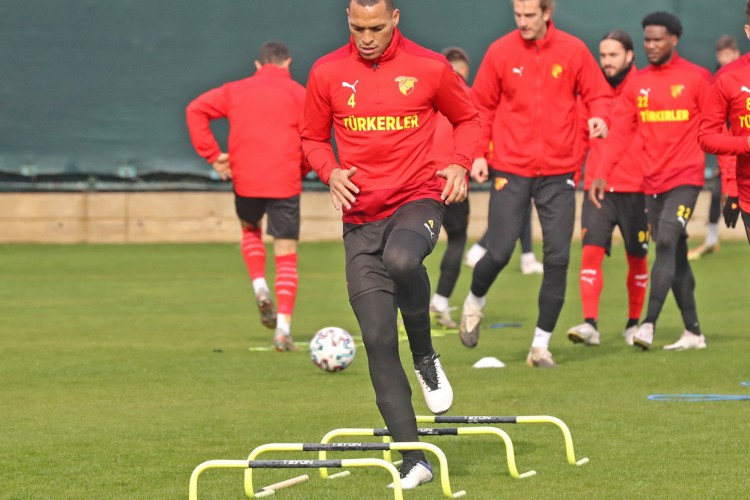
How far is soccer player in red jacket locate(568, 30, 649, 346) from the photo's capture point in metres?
12.5

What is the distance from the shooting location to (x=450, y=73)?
7105 mm

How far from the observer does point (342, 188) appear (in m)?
6.83

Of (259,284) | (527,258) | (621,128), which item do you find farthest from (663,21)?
(527,258)

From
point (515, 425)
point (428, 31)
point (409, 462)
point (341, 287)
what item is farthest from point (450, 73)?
point (428, 31)

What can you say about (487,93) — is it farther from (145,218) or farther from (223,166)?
(145,218)

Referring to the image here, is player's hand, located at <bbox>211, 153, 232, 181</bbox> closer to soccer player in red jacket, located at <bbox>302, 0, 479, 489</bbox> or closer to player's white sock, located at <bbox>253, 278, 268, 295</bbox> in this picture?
player's white sock, located at <bbox>253, 278, 268, 295</bbox>

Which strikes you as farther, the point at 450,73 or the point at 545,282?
the point at 545,282

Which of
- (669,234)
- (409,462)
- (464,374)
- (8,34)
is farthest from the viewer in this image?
(8,34)

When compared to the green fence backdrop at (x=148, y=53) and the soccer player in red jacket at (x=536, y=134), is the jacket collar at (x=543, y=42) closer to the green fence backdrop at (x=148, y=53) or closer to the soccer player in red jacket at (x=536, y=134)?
the soccer player in red jacket at (x=536, y=134)

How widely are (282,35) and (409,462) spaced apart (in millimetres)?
18029

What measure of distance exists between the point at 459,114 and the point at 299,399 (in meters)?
2.92

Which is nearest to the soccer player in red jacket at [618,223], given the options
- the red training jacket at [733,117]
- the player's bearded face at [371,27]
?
the red training jacket at [733,117]

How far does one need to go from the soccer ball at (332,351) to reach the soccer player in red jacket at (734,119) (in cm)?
282

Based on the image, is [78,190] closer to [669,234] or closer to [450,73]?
[669,234]
